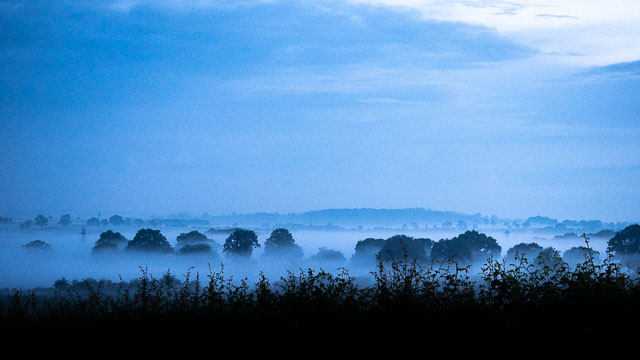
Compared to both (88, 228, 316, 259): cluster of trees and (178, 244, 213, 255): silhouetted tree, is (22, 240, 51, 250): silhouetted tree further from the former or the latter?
(178, 244, 213, 255): silhouetted tree

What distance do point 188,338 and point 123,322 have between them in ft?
4.63

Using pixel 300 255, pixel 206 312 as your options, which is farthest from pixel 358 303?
pixel 300 255

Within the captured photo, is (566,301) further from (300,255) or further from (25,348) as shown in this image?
(300,255)

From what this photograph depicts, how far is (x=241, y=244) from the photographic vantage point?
57.3 m

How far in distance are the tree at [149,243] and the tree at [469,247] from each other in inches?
1201

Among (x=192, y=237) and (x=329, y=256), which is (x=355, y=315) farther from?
(x=192, y=237)

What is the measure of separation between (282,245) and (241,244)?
503 centimetres

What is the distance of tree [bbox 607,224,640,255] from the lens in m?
38.8

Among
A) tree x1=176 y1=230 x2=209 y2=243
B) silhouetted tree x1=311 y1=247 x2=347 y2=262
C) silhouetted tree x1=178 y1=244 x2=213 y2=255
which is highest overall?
tree x1=176 y1=230 x2=209 y2=243

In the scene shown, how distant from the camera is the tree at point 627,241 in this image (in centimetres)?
3884

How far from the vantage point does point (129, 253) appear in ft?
197

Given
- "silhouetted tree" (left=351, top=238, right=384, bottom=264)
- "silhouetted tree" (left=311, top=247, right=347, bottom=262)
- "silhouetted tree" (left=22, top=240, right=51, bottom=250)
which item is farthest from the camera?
"silhouetted tree" (left=311, top=247, right=347, bottom=262)

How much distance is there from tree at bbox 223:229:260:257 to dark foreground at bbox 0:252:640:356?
151ft

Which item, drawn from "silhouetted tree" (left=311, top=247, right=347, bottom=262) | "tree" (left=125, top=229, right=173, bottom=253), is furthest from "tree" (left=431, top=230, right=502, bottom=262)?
"tree" (left=125, top=229, right=173, bottom=253)
